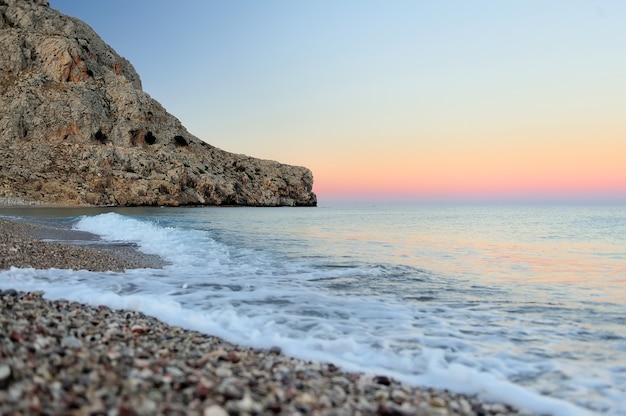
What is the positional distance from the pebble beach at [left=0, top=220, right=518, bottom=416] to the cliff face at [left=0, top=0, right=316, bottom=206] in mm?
80030

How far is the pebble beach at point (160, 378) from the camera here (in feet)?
9.78

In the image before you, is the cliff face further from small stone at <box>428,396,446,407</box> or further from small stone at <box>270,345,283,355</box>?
small stone at <box>428,396,446,407</box>

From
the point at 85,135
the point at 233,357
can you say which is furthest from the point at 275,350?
the point at 85,135

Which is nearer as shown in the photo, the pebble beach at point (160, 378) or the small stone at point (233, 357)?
the pebble beach at point (160, 378)

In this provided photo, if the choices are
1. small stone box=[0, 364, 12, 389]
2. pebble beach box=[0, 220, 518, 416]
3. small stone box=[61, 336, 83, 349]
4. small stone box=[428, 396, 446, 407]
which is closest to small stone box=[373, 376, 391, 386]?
pebble beach box=[0, 220, 518, 416]

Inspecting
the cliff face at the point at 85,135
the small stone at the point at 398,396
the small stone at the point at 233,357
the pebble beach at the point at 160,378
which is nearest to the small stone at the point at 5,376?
A: the pebble beach at the point at 160,378

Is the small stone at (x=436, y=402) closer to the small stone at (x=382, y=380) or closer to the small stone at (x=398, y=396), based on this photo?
the small stone at (x=398, y=396)

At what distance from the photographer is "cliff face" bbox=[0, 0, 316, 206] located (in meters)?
81.1

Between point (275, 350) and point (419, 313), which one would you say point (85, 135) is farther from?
point (275, 350)

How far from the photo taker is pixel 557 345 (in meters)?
6.68

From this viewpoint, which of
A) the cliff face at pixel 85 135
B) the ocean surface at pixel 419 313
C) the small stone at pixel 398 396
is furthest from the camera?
the cliff face at pixel 85 135

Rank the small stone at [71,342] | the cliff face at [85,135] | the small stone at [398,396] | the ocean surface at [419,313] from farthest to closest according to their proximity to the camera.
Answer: the cliff face at [85,135] < the ocean surface at [419,313] < the small stone at [71,342] < the small stone at [398,396]

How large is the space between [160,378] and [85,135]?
98596 mm

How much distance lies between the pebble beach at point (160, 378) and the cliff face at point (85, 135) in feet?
263
